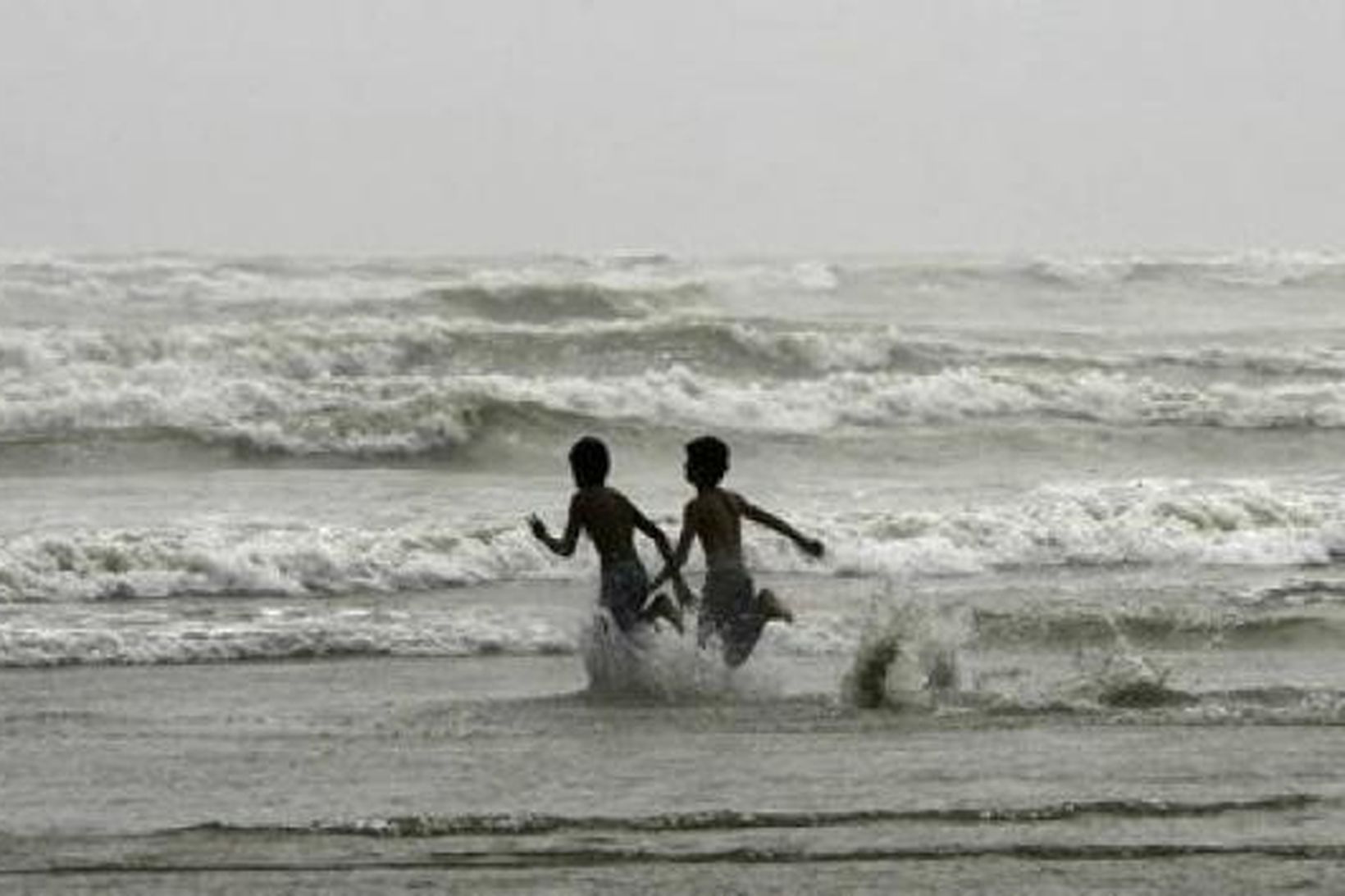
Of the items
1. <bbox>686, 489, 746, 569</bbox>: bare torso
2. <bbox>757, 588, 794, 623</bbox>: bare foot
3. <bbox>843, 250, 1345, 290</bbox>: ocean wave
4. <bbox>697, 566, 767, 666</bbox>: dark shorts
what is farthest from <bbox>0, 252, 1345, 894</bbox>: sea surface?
<bbox>843, 250, 1345, 290</bbox>: ocean wave

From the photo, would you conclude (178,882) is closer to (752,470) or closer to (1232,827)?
(1232,827)

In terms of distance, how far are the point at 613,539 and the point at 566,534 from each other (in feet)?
0.66

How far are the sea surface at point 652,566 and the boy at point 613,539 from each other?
20 cm

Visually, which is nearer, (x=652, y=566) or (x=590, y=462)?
(x=590, y=462)

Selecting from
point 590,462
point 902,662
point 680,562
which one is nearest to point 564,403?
point 590,462

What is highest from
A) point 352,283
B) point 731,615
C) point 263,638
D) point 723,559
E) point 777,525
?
point 777,525

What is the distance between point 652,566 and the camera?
16.6m

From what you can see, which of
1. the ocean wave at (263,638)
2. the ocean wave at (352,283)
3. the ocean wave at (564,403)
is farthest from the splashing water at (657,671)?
the ocean wave at (352,283)

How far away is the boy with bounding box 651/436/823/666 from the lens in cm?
1160

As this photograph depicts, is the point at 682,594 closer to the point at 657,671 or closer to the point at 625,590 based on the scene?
the point at 625,590

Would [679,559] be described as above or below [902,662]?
above

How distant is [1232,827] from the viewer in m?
7.80

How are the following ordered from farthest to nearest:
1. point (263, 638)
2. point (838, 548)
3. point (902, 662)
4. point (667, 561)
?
1. point (838, 548)
2. point (263, 638)
3. point (667, 561)
4. point (902, 662)

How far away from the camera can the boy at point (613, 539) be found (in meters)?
11.8
